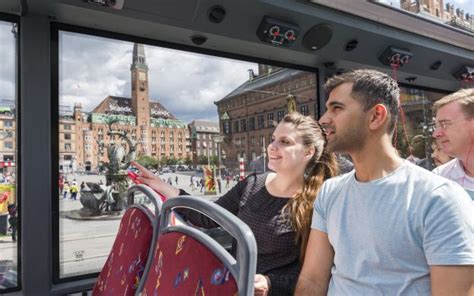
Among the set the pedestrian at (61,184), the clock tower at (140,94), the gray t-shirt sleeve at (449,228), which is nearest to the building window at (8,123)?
the pedestrian at (61,184)

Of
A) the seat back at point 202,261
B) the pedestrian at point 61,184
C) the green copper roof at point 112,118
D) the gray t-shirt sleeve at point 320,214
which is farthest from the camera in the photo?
the green copper roof at point 112,118

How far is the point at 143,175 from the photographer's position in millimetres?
2258

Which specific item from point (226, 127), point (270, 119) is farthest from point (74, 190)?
point (270, 119)

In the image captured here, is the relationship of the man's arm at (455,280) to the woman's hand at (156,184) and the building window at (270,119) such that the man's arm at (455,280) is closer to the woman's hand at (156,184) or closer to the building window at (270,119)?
the woman's hand at (156,184)

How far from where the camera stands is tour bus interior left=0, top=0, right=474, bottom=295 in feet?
6.94

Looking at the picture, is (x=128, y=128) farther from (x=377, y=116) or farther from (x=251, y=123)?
(x=377, y=116)

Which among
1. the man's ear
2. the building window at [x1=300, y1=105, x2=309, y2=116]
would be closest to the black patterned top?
the man's ear

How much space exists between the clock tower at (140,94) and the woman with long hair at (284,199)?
1073mm

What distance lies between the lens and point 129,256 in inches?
56.4

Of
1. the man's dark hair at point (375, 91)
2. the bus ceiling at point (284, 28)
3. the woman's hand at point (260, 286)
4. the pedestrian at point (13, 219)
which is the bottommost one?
the woman's hand at point (260, 286)

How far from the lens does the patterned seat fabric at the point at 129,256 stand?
1379 millimetres

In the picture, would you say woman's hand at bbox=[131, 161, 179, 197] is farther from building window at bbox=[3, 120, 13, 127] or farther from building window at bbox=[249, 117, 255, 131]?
building window at bbox=[249, 117, 255, 131]

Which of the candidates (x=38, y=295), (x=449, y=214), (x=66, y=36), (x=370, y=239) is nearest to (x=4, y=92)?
(x=66, y=36)

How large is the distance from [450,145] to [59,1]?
2.18 meters
